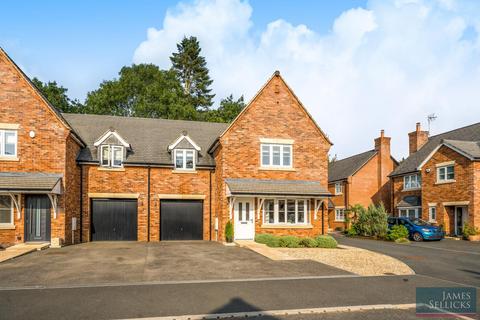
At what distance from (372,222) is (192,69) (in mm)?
39506

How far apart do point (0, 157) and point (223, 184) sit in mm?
11148

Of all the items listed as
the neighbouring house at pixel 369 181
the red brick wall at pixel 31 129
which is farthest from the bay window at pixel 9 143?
the neighbouring house at pixel 369 181

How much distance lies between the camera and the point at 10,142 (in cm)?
2072

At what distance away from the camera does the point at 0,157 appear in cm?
2052

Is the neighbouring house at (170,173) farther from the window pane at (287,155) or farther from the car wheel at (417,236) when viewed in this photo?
the car wheel at (417,236)

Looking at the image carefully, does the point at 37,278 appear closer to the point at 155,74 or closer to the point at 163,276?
the point at 163,276

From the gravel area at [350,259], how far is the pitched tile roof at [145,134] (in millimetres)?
7715

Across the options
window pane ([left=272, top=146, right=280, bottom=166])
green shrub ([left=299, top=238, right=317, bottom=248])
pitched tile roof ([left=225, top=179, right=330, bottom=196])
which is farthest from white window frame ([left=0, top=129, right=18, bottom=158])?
green shrub ([left=299, top=238, right=317, bottom=248])

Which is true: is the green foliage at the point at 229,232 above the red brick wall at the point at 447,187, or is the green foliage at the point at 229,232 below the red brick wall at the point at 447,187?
below

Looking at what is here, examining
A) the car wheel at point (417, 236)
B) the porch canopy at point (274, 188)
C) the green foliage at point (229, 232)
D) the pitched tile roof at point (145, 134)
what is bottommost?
the car wheel at point (417, 236)

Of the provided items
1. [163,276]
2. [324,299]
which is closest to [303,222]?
[163,276]

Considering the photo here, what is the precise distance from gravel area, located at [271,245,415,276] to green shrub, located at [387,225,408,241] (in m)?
8.70

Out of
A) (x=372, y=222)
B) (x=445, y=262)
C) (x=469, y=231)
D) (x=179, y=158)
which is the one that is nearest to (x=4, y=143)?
(x=179, y=158)

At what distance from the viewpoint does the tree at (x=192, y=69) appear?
6028 centimetres
